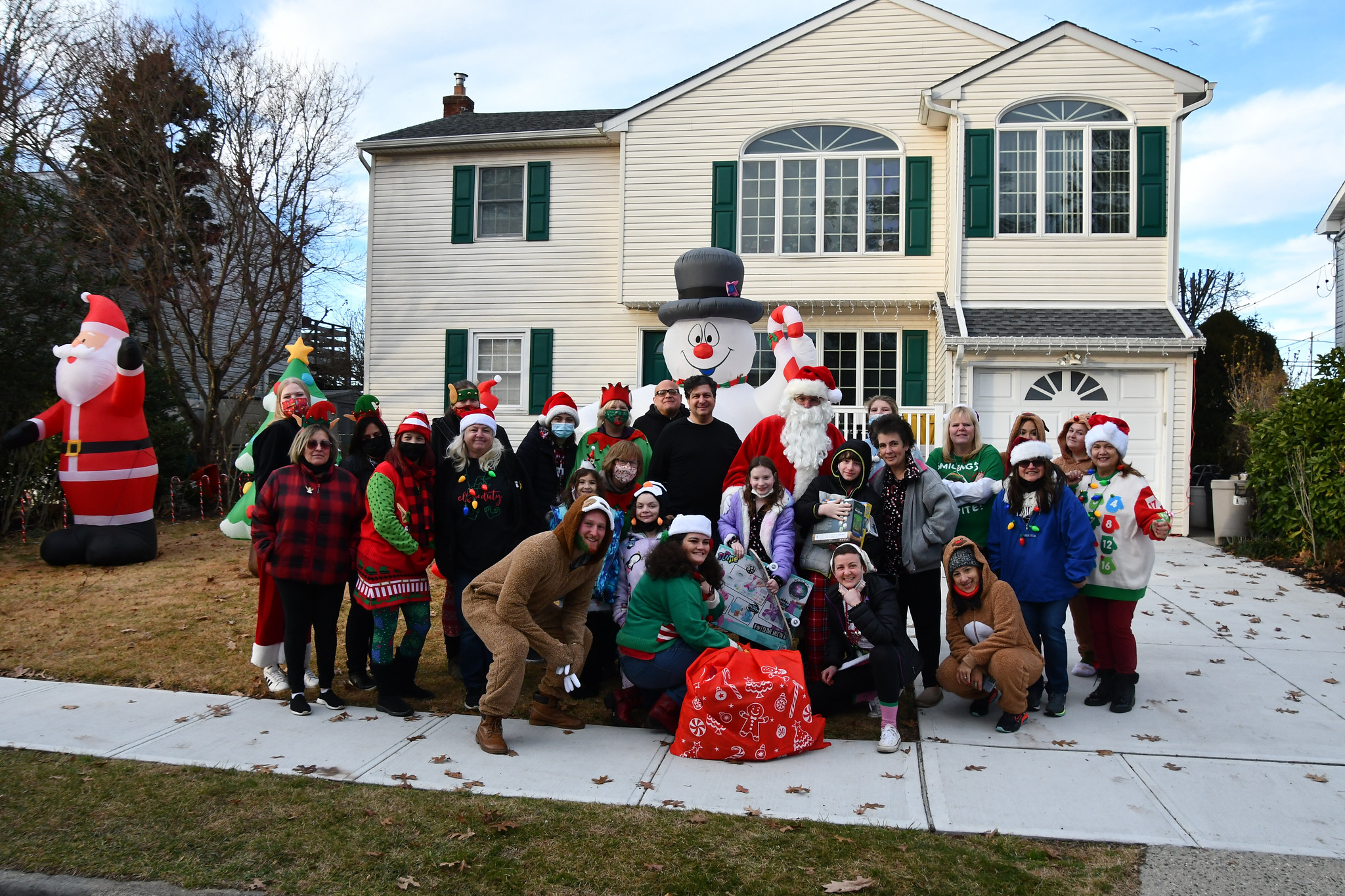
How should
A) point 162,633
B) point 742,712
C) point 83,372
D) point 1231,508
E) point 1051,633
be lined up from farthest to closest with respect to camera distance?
point 1231,508 < point 83,372 < point 162,633 < point 1051,633 < point 742,712

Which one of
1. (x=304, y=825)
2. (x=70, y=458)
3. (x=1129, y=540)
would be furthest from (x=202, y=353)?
(x=1129, y=540)

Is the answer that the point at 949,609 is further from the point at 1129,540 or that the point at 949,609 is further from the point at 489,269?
the point at 489,269

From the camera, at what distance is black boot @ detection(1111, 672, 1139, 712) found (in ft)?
17.6

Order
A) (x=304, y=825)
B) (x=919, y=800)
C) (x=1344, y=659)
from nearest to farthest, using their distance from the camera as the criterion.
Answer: (x=304, y=825)
(x=919, y=800)
(x=1344, y=659)

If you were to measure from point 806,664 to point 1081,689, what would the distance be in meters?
1.90

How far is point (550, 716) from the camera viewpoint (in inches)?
199

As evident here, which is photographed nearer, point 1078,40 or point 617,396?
point 617,396

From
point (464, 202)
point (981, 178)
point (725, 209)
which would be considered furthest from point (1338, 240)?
point (464, 202)

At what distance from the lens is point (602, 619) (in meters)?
5.67

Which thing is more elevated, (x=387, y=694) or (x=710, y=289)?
(x=710, y=289)

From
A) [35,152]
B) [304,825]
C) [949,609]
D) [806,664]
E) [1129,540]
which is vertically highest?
[35,152]

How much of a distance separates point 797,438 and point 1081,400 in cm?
853

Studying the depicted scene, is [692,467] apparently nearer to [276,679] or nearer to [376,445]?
[376,445]

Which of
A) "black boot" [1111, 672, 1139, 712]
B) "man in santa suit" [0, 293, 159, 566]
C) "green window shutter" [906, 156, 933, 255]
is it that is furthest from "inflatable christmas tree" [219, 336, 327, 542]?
"green window shutter" [906, 156, 933, 255]
